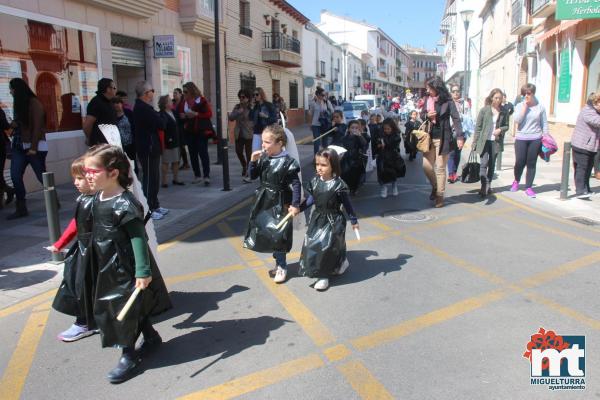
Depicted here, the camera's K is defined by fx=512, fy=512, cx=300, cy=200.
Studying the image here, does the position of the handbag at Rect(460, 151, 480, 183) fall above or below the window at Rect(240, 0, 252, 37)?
below

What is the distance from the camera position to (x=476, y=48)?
1406 inches

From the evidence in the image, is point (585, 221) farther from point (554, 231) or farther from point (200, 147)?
point (200, 147)

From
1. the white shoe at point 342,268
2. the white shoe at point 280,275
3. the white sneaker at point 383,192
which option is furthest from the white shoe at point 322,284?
the white sneaker at point 383,192

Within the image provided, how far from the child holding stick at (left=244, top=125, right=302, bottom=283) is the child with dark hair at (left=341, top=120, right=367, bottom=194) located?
4.04 metres

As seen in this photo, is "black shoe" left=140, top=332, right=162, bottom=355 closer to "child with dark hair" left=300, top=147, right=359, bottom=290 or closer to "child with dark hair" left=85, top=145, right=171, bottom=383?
"child with dark hair" left=85, top=145, right=171, bottom=383

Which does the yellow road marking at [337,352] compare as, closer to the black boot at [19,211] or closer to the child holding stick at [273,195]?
the child holding stick at [273,195]

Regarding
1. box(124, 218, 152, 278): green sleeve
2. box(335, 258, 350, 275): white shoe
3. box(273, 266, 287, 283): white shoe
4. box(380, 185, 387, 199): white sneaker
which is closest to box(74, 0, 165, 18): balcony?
box(380, 185, 387, 199): white sneaker

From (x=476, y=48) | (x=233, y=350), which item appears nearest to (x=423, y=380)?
(x=233, y=350)

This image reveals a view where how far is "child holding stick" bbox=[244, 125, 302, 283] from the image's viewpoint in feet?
15.0

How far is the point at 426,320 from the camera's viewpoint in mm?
3875

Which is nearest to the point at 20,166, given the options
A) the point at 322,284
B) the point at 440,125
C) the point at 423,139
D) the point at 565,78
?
the point at 322,284

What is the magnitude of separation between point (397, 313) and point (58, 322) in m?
2.67

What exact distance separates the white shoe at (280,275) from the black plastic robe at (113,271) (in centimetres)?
183

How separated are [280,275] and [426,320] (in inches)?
58.1
